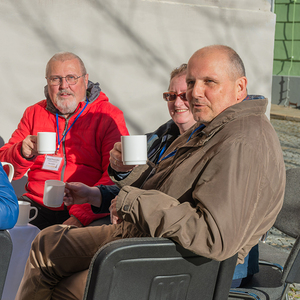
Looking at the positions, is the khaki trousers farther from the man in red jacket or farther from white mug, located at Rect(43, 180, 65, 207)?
the man in red jacket

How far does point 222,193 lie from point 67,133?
6.07 feet

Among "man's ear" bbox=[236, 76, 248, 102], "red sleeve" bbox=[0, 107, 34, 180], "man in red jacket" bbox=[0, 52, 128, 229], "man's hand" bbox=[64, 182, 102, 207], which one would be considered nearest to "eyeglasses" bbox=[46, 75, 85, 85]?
"man in red jacket" bbox=[0, 52, 128, 229]

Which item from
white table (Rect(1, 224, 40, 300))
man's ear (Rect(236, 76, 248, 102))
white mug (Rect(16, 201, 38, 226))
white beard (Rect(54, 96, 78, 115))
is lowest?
white table (Rect(1, 224, 40, 300))

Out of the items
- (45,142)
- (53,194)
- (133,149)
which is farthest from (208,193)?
(45,142)

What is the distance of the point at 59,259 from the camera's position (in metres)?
1.90

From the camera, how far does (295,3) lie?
13.4 meters

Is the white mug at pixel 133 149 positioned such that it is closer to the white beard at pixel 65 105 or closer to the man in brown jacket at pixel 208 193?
the man in brown jacket at pixel 208 193

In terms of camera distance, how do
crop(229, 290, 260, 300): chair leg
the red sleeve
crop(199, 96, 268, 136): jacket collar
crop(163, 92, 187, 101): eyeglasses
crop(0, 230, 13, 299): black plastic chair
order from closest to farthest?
crop(0, 230, 13, 299): black plastic chair < crop(199, 96, 268, 136): jacket collar < crop(229, 290, 260, 300): chair leg < crop(163, 92, 187, 101): eyeglasses < the red sleeve

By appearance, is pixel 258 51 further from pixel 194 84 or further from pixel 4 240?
pixel 4 240

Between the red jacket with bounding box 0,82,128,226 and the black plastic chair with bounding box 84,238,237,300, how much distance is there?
1370 millimetres

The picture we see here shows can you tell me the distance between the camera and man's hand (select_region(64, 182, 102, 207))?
7.61ft

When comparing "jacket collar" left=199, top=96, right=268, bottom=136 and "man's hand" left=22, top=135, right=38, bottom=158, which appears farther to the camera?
"man's hand" left=22, top=135, right=38, bottom=158

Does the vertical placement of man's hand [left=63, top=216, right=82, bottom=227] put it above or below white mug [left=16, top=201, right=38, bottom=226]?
below

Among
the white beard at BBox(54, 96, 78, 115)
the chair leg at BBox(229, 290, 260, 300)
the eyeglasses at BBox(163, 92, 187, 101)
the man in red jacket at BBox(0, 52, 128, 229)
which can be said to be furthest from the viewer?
the white beard at BBox(54, 96, 78, 115)
